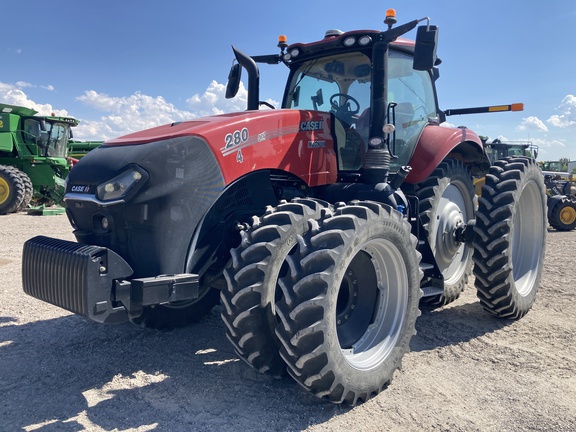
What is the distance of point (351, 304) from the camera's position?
3.65 m

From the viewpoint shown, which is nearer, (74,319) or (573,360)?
(573,360)

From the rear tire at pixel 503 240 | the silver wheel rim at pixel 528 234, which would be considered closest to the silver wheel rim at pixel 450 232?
the rear tire at pixel 503 240

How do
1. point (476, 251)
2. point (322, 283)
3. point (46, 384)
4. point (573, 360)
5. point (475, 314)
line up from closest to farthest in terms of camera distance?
point (322, 283) → point (46, 384) → point (573, 360) → point (476, 251) → point (475, 314)

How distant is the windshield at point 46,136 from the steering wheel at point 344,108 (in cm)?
1509

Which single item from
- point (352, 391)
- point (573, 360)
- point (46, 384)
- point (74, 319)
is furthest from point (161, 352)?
point (573, 360)

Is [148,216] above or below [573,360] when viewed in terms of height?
above

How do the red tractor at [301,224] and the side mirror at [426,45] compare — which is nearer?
the red tractor at [301,224]

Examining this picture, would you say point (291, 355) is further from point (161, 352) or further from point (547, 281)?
point (547, 281)

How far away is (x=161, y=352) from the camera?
3994 mm

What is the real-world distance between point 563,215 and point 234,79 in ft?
37.7

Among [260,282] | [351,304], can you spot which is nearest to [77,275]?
[260,282]

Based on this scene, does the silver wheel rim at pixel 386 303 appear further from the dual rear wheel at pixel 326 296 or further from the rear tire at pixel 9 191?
the rear tire at pixel 9 191

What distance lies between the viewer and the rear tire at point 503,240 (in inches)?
181

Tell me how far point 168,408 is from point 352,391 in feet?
3.82
